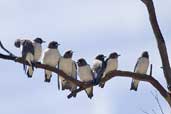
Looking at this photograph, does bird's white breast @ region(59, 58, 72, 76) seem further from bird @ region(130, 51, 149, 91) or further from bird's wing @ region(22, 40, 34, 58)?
bird @ region(130, 51, 149, 91)

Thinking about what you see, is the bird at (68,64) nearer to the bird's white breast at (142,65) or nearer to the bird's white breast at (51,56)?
the bird's white breast at (51,56)

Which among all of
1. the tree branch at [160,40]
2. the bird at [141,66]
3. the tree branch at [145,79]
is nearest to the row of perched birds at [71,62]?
the bird at [141,66]

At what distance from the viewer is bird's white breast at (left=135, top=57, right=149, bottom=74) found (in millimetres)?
11562

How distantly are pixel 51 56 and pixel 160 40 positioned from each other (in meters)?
5.41

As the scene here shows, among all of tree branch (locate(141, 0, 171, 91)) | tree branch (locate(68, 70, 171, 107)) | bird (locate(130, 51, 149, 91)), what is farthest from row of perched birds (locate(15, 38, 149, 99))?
tree branch (locate(141, 0, 171, 91))

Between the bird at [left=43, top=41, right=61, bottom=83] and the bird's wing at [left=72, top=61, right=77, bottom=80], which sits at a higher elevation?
the bird at [left=43, top=41, right=61, bottom=83]

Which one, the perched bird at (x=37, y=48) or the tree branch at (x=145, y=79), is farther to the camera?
the perched bird at (x=37, y=48)

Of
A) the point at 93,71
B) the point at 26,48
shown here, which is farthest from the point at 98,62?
the point at 26,48

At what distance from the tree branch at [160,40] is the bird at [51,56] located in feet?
15.7

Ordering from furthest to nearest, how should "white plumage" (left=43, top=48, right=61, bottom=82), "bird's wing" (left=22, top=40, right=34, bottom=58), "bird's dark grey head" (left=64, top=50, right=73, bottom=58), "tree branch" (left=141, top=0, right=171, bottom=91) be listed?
"bird's dark grey head" (left=64, top=50, right=73, bottom=58) < "white plumage" (left=43, top=48, right=61, bottom=82) < "bird's wing" (left=22, top=40, right=34, bottom=58) < "tree branch" (left=141, top=0, right=171, bottom=91)

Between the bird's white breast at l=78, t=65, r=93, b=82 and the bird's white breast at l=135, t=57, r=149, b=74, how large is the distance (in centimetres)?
95

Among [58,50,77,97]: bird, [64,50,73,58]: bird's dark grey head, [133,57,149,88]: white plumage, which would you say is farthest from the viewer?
[64,50,73,58]: bird's dark grey head

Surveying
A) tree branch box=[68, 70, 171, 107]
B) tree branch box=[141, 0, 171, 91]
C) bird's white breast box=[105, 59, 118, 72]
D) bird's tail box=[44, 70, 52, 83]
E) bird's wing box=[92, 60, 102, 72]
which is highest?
tree branch box=[141, 0, 171, 91]

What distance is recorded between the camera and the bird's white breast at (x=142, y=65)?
11562 mm
